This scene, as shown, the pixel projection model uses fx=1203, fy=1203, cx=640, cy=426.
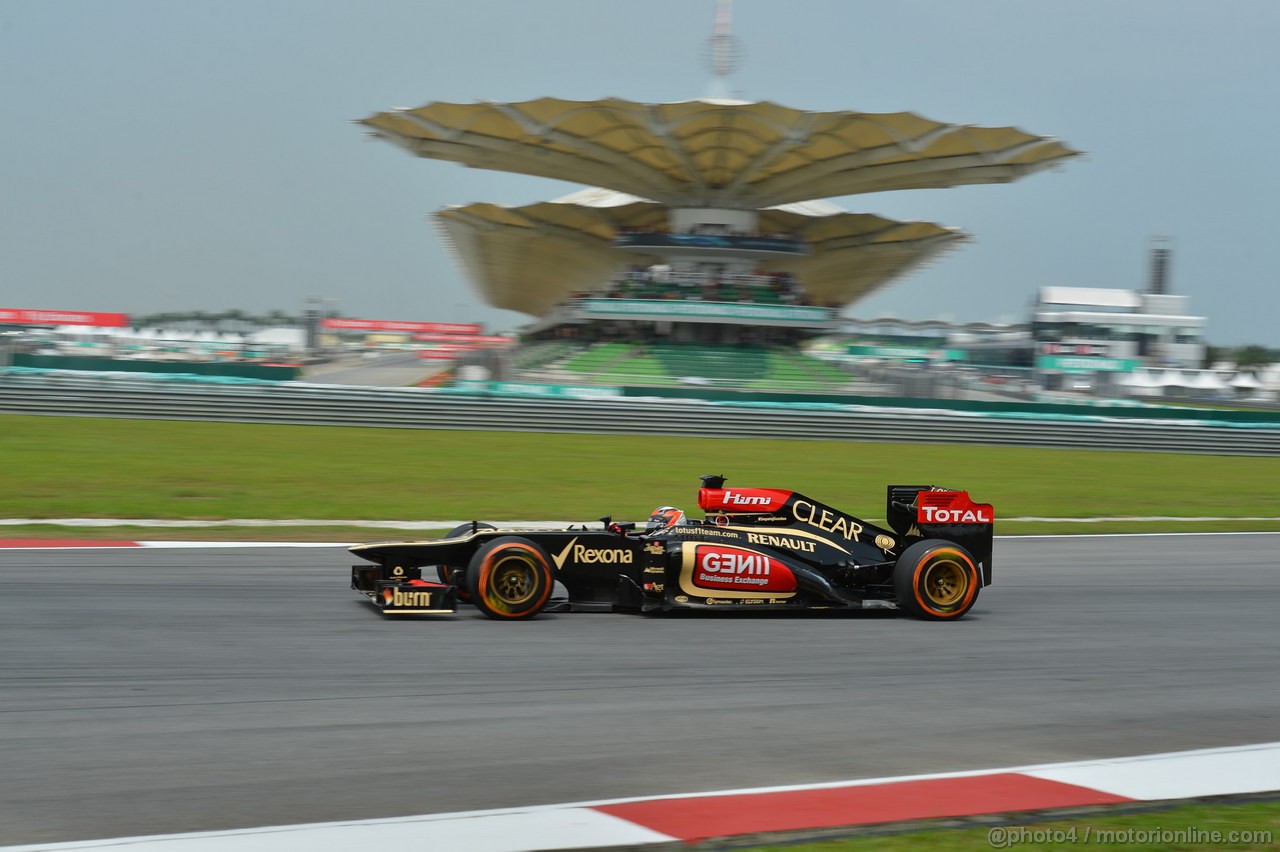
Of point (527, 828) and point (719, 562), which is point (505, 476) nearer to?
point (719, 562)

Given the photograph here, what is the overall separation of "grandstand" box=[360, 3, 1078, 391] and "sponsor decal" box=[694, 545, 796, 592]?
3238 cm

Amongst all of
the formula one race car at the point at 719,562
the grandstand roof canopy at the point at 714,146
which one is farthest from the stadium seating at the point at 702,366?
the formula one race car at the point at 719,562

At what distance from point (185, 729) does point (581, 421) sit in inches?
1095

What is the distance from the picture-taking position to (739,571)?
8477mm

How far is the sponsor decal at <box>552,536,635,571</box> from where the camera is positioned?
823 centimetres

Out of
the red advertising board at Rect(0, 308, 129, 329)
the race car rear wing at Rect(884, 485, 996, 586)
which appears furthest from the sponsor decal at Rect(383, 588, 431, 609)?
the red advertising board at Rect(0, 308, 129, 329)

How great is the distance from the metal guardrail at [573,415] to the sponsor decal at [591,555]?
23.8 metres

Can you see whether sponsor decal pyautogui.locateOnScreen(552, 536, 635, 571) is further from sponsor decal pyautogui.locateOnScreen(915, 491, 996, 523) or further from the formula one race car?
sponsor decal pyautogui.locateOnScreen(915, 491, 996, 523)

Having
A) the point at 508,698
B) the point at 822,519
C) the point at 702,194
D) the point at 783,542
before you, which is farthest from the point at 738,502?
the point at 702,194

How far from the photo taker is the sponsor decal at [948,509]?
9.18 meters

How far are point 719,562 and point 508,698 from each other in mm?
2764

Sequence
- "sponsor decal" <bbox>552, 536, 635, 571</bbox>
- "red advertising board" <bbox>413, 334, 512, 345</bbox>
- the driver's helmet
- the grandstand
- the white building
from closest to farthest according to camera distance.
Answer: "sponsor decal" <bbox>552, 536, 635, 571</bbox> < the driver's helmet < the grandstand < "red advertising board" <bbox>413, 334, 512, 345</bbox> < the white building

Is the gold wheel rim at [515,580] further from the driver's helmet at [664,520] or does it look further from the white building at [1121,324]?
the white building at [1121,324]

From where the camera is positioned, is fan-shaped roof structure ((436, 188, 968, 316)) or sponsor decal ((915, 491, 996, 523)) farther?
fan-shaped roof structure ((436, 188, 968, 316))
